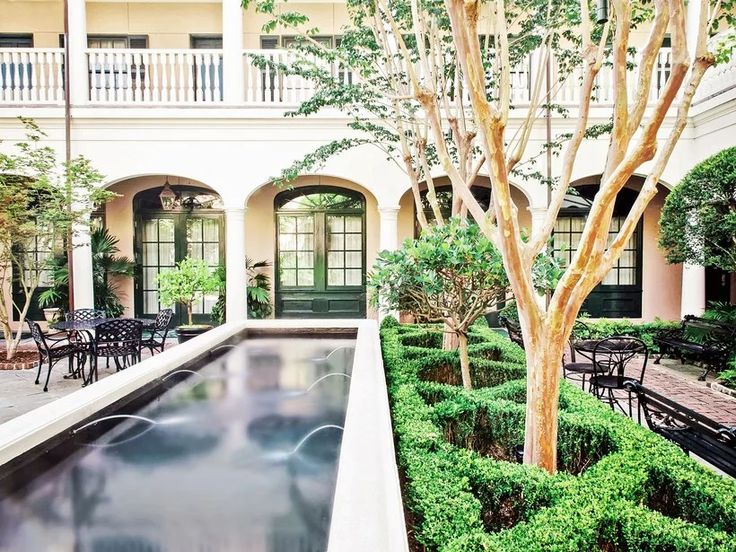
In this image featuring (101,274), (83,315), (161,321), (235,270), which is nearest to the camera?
(161,321)

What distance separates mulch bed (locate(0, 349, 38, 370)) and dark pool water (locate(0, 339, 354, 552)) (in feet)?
18.4

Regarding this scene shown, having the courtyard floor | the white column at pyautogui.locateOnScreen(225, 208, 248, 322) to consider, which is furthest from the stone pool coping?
the white column at pyautogui.locateOnScreen(225, 208, 248, 322)

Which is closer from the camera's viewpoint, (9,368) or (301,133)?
(9,368)

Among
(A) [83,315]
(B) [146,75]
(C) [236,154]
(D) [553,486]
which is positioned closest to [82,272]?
(A) [83,315]

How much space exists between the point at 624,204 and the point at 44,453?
40.5 ft

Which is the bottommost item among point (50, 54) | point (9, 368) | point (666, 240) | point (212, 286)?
point (9, 368)

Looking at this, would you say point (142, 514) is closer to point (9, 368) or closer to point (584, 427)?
point (584, 427)

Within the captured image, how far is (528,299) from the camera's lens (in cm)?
296

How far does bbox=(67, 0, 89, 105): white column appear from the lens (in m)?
9.84

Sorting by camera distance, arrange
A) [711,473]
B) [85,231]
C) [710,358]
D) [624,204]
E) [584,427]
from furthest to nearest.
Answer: [624,204], [85,231], [710,358], [584,427], [711,473]

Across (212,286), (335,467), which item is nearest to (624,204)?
(212,286)

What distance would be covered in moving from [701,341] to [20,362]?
11.3 metres

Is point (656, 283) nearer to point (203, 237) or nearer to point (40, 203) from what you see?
point (203, 237)

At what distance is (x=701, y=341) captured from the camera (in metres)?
8.47
